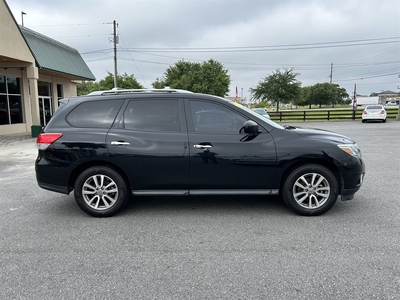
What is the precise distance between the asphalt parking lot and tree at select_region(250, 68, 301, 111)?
33.1 metres

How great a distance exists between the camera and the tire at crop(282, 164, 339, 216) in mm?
4184

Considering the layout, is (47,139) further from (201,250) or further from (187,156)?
(201,250)

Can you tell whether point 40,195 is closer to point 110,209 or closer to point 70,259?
point 110,209

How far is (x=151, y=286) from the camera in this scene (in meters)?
2.70

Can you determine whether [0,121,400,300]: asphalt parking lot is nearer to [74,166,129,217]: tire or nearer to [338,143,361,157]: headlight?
[74,166,129,217]: tire

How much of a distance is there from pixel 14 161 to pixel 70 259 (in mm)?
7460

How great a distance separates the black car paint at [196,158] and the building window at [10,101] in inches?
595

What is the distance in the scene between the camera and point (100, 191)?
14.1ft

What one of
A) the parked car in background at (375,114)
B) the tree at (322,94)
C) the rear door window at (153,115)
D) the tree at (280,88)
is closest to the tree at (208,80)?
the tree at (280,88)

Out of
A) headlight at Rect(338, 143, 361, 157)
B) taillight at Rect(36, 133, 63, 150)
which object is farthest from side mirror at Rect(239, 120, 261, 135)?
taillight at Rect(36, 133, 63, 150)

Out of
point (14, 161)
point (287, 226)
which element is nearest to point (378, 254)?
point (287, 226)

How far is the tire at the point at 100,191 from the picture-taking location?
429 cm

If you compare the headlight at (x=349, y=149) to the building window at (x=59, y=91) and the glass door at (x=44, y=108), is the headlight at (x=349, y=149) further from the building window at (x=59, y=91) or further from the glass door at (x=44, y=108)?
the building window at (x=59, y=91)

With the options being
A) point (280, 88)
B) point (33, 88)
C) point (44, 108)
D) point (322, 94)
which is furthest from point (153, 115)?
point (322, 94)
